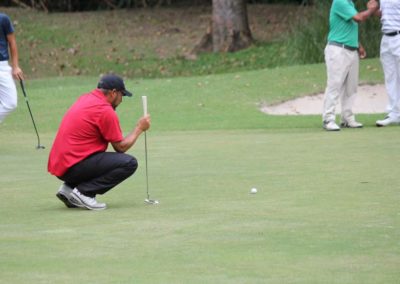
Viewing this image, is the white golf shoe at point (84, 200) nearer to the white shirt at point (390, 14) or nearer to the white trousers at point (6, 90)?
the white trousers at point (6, 90)

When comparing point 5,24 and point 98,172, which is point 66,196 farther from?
point 5,24

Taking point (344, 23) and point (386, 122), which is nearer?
point (344, 23)

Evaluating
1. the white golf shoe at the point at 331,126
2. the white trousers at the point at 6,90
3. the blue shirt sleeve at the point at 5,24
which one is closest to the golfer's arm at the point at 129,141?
the white trousers at the point at 6,90

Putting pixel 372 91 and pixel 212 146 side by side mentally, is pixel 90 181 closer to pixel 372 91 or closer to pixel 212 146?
pixel 212 146

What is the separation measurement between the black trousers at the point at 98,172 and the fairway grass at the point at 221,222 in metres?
0.25

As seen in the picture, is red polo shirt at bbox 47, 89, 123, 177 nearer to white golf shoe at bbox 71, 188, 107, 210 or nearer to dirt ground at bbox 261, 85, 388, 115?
white golf shoe at bbox 71, 188, 107, 210

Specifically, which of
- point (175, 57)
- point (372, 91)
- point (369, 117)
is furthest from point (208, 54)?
point (369, 117)

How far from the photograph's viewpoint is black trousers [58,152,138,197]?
968cm

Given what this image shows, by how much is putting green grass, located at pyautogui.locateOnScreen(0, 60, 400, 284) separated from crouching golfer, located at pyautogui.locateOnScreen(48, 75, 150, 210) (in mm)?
200

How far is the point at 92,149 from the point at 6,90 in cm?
450

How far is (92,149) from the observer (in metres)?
9.73

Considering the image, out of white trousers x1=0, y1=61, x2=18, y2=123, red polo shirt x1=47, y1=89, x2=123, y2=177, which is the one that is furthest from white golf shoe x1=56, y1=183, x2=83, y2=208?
white trousers x1=0, y1=61, x2=18, y2=123

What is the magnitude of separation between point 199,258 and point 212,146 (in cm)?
728

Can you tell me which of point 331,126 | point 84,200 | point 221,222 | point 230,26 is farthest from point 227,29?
point 221,222
